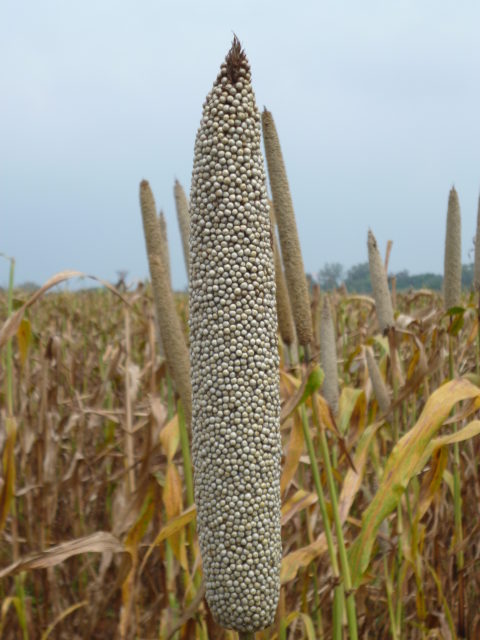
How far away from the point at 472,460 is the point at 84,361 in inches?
138

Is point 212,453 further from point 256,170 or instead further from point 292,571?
point 292,571

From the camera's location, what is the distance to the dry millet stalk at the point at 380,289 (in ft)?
10.3

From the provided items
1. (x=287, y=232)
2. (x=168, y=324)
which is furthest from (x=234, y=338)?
(x=287, y=232)

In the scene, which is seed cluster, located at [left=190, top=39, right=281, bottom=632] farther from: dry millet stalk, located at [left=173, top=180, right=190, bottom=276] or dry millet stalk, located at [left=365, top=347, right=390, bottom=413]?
dry millet stalk, located at [left=365, top=347, right=390, bottom=413]

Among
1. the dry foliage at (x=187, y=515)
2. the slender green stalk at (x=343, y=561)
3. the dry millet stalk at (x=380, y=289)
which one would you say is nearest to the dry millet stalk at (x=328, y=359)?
the dry foliage at (x=187, y=515)

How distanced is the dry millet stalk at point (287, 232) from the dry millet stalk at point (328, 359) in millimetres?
238

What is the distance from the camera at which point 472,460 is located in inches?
149

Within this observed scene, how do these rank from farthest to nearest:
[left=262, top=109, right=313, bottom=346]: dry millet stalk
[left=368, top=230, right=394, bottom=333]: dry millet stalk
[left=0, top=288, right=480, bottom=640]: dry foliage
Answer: [left=368, top=230, right=394, bottom=333]: dry millet stalk
[left=0, top=288, right=480, bottom=640]: dry foliage
[left=262, top=109, right=313, bottom=346]: dry millet stalk

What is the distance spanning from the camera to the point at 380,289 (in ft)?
10.3

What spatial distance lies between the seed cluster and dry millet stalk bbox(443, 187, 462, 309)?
7.79 ft

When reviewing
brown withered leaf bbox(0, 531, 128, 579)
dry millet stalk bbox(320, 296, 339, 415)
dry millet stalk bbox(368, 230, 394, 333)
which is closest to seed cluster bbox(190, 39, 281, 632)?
brown withered leaf bbox(0, 531, 128, 579)

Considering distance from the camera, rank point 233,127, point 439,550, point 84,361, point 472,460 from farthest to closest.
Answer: point 84,361
point 472,460
point 439,550
point 233,127

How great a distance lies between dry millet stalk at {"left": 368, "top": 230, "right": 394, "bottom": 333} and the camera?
313 centimetres

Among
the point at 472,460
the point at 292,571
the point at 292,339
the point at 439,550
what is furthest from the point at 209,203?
the point at 472,460
